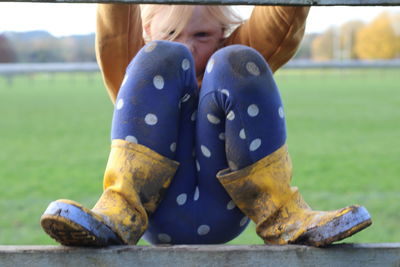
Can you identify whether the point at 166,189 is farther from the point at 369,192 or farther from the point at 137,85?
the point at 369,192

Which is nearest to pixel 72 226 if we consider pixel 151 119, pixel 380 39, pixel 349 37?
pixel 151 119

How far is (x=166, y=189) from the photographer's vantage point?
1183mm

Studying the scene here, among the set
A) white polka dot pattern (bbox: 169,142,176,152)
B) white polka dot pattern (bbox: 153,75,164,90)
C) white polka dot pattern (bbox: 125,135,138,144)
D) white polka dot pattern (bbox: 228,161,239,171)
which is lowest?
white polka dot pattern (bbox: 228,161,239,171)

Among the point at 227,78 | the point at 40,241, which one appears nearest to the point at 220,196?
the point at 227,78

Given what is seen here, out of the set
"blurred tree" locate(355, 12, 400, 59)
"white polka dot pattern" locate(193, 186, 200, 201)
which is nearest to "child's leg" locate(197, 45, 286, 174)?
"white polka dot pattern" locate(193, 186, 200, 201)

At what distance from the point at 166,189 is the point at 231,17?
516mm

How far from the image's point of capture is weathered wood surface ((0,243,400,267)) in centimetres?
96

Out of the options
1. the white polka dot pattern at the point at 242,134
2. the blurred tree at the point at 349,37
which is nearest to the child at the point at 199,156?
the white polka dot pattern at the point at 242,134

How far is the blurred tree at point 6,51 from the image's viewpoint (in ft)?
119

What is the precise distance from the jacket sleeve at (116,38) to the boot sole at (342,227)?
594 mm

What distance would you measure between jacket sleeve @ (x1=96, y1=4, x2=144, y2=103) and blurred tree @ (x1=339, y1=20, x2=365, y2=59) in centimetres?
4786

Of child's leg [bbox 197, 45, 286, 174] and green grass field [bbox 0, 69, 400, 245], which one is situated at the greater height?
child's leg [bbox 197, 45, 286, 174]

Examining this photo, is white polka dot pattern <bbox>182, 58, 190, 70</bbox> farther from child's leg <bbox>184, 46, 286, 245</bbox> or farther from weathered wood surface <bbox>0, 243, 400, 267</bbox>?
weathered wood surface <bbox>0, 243, 400, 267</bbox>

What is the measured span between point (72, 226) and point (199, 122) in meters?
0.35
